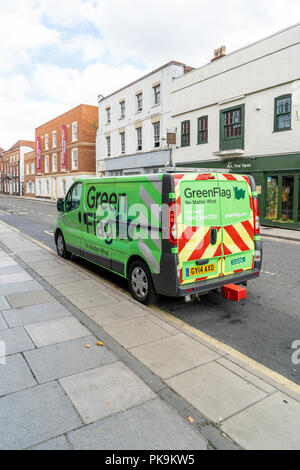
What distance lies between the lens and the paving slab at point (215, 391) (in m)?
2.93

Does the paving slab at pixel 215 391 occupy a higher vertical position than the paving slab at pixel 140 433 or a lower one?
lower

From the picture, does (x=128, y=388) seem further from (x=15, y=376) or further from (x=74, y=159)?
(x=74, y=159)

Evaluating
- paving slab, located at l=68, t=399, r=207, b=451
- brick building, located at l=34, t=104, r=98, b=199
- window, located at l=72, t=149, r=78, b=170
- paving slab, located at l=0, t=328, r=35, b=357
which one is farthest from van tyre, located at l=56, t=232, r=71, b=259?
window, located at l=72, t=149, r=78, b=170

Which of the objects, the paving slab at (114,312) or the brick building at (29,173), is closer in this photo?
the paving slab at (114,312)

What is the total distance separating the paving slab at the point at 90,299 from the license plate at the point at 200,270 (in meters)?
1.44

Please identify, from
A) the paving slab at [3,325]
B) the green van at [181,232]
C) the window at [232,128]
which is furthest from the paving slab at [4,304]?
the window at [232,128]

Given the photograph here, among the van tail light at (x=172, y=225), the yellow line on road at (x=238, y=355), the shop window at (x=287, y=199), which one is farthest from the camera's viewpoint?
the shop window at (x=287, y=199)

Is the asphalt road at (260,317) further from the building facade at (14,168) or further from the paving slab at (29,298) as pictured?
the building facade at (14,168)

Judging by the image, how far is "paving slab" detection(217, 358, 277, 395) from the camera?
3228 millimetres

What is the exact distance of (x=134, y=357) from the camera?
3826mm

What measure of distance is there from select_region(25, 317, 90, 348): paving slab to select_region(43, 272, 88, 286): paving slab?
2044 millimetres

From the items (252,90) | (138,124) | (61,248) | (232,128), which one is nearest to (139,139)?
(138,124)

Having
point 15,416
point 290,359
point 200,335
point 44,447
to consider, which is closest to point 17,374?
point 15,416

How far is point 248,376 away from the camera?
11.3 ft
